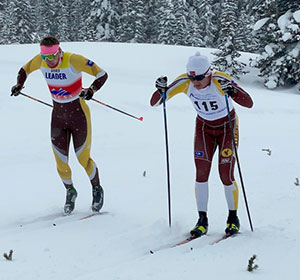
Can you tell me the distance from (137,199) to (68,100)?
1.93 metres

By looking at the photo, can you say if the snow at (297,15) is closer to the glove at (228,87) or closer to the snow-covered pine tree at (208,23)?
the glove at (228,87)

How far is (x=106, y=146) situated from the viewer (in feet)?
30.8

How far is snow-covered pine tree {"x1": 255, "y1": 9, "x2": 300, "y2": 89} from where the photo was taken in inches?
719

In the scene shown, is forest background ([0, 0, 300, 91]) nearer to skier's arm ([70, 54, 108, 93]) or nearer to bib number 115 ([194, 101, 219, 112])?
skier's arm ([70, 54, 108, 93])

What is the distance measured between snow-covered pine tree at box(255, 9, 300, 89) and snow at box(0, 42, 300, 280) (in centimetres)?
496

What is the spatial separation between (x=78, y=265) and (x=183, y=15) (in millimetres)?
40779

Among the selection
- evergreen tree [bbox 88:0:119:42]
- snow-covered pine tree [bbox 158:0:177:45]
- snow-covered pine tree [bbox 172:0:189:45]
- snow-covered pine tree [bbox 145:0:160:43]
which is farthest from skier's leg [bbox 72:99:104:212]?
snow-covered pine tree [bbox 145:0:160:43]

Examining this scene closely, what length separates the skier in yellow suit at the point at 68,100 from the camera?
5442 millimetres

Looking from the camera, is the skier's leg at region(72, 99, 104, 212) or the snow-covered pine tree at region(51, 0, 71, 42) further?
the snow-covered pine tree at region(51, 0, 71, 42)

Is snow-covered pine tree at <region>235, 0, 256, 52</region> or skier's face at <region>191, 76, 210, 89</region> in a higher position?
snow-covered pine tree at <region>235, 0, 256, 52</region>

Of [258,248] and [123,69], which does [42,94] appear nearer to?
[123,69]

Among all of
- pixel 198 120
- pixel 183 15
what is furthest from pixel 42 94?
pixel 183 15

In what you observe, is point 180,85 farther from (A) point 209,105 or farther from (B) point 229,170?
(B) point 229,170

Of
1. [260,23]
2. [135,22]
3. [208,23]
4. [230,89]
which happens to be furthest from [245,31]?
[230,89]
